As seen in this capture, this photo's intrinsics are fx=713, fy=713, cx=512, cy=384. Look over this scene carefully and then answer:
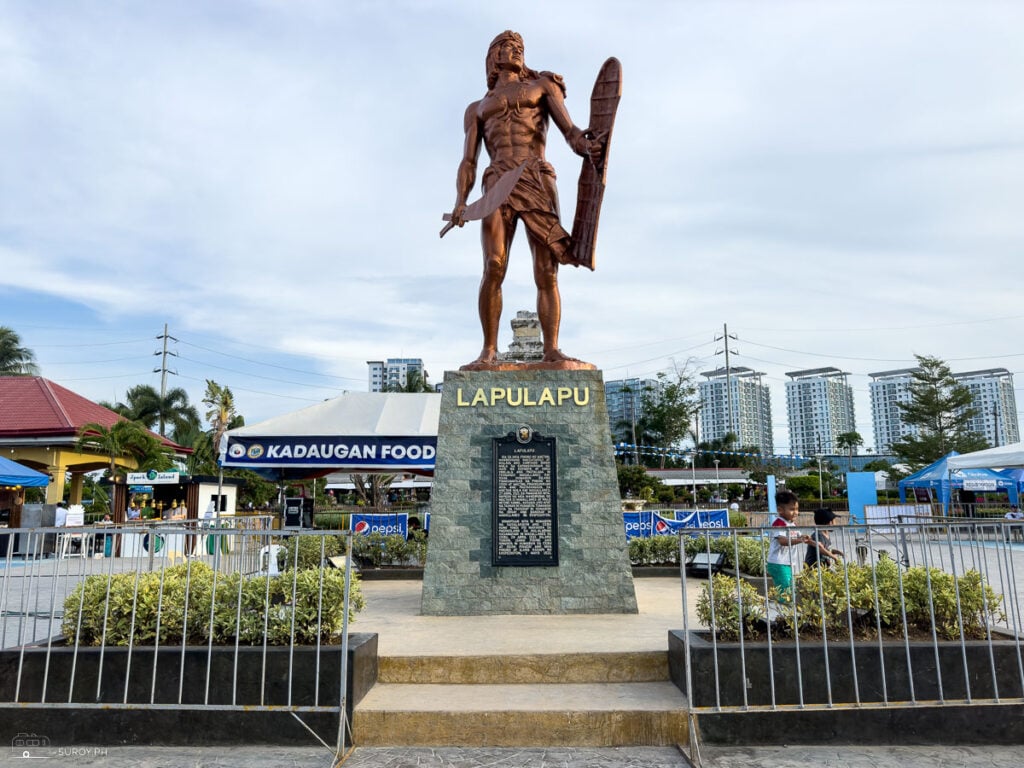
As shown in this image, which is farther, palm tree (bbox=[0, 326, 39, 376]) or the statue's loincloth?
palm tree (bbox=[0, 326, 39, 376])

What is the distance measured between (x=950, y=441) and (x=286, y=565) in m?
39.7

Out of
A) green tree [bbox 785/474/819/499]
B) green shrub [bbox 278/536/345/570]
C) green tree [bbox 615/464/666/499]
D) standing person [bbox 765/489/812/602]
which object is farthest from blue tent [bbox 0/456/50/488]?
green tree [bbox 785/474/819/499]

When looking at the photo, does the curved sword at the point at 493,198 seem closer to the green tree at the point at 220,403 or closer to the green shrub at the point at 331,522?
the green shrub at the point at 331,522

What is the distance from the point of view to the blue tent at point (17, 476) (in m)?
15.7

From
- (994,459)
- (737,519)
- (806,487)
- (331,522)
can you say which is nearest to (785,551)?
(737,519)

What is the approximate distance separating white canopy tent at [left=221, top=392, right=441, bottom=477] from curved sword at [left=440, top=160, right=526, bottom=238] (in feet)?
16.6

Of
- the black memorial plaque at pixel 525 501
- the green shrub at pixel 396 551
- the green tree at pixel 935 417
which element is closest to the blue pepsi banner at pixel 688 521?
the green shrub at pixel 396 551

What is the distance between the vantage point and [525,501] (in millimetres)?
6809

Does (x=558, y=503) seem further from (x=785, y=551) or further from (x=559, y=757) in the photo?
(x=559, y=757)

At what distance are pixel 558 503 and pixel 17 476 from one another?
48.3ft

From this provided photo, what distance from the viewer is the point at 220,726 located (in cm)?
416

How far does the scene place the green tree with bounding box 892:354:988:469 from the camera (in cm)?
3884

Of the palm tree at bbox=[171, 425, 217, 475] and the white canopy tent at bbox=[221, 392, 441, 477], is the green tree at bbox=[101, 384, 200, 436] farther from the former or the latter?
the white canopy tent at bbox=[221, 392, 441, 477]

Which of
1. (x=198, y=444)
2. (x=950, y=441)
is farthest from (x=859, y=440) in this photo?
(x=198, y=444)
